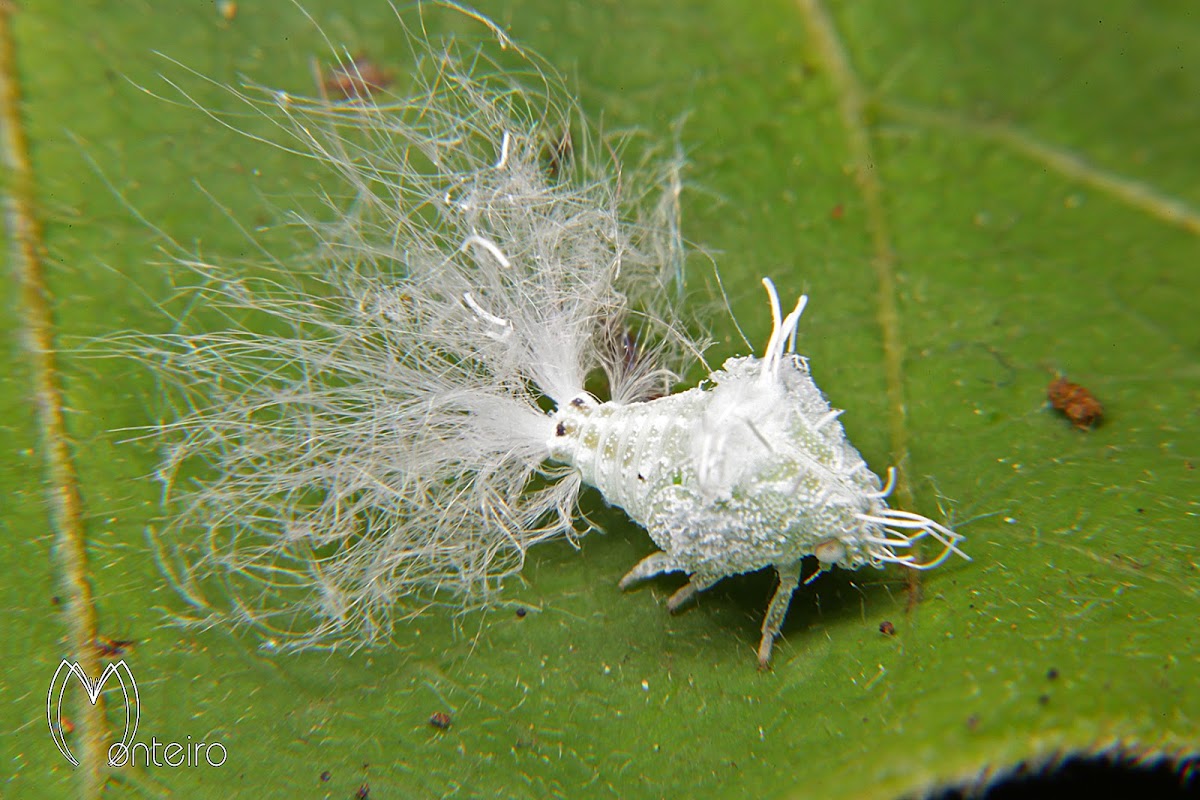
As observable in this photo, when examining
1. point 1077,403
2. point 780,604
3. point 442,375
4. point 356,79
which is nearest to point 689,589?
point 780,604

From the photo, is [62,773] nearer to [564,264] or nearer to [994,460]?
[564,264]

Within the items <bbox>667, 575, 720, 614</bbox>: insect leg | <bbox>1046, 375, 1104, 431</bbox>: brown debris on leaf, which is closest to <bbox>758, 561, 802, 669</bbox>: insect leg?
<bbox>667, 575, 720, 614</bbox>: insect leg

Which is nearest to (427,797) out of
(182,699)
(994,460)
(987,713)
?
(182,699)

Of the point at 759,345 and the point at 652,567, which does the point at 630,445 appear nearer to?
the point at 652,567

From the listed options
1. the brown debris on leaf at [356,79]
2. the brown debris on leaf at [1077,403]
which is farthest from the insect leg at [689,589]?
the brown debris on leaf at [356,79]

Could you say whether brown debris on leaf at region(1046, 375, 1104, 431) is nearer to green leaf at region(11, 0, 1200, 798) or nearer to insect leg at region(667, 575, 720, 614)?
green leaf at region(11, 0, 1200, 798)

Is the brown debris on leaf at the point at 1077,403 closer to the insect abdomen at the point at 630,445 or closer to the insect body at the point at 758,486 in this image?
the insect body at the point at 758,486

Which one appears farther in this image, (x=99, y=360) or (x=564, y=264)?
(x=564, y=264)
